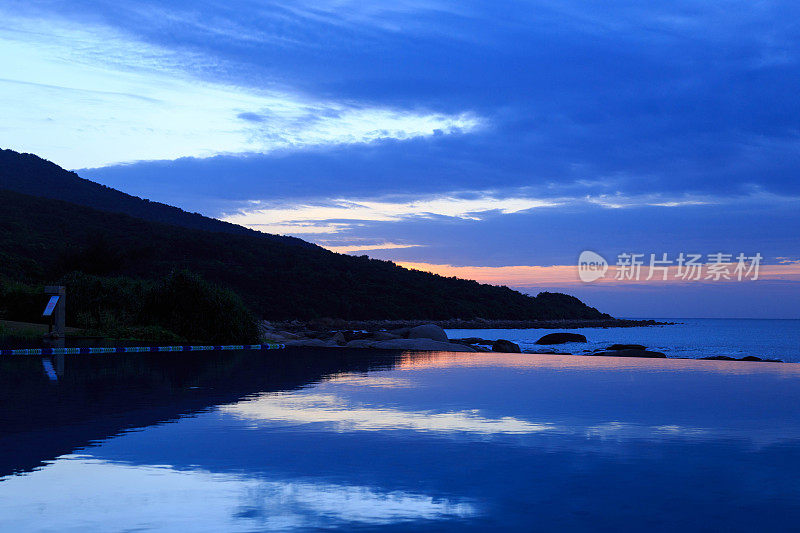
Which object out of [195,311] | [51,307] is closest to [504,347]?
[195,311]

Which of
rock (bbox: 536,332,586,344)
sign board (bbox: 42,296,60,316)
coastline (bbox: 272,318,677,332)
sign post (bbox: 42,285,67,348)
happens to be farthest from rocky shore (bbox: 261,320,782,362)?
coastline (bbox: 272,318,677,332)

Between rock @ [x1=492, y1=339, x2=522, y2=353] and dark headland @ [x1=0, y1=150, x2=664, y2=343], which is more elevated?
dark headland @ [x1=0, y1=150, x2=664, y2=343]

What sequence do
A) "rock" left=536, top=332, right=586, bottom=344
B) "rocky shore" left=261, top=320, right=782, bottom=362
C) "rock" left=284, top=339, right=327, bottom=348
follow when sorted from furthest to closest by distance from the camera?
"rock" left=536, top=332, right=586, bottom=344 < "rock" left=284, top=339, right=327, bottom=348 < "rocky shore" left=261, top=320, right=782, bottom=362

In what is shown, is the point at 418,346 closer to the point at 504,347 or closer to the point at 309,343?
the point at 309,343

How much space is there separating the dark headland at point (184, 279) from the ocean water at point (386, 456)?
51.0ft

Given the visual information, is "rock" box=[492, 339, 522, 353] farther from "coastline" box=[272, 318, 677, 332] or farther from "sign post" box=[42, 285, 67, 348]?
"coastline" box=[272, 318, 677, 332]

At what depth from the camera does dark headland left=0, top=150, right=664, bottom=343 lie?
3231cm

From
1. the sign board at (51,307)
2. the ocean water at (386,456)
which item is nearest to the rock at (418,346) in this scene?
the sign board at (51,307)

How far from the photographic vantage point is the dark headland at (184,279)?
3231 centimetres

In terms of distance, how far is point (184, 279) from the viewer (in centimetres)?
3219

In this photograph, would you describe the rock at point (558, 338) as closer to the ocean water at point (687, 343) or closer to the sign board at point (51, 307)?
the ocean water at point (687, 343)

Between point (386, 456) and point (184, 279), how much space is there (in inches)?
993

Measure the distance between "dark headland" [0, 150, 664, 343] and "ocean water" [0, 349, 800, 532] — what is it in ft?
51.0

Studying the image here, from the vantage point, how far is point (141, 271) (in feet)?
242
